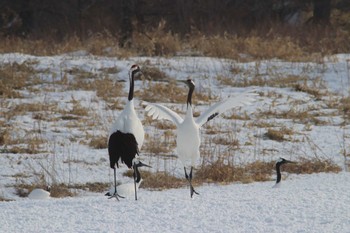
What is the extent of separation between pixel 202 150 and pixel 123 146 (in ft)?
9.52

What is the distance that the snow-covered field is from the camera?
236 inches

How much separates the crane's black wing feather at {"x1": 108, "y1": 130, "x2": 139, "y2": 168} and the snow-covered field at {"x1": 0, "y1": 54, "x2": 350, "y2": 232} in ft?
1.28

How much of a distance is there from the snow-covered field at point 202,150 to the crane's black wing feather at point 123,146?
1.28ft

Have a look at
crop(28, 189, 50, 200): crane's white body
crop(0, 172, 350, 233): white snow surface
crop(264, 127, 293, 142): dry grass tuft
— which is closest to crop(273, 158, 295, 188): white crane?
crop(0, 172, 350, 233): white snow surface

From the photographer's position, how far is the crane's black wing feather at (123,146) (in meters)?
7.07

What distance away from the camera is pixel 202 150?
32.4 ft

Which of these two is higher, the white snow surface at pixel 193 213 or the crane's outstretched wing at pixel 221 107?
the crane's outstretched wing at pixel 221 107

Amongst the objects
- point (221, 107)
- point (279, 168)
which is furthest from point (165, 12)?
point (221, 107)

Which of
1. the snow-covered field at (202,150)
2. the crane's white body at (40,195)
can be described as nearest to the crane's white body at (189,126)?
the snow-covered field at (202,150)

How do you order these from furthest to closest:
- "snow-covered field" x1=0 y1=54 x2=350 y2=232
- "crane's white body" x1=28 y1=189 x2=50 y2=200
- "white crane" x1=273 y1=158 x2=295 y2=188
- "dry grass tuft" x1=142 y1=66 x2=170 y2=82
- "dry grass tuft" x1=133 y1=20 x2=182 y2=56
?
"dry grass tuft" x1=133 y1=20 x2=182 y2=56 → "dry grass tuft" x1=142 y1=66 x2=170 y2=82 → "white crane" x1=273 y1=158 x2=295 y2=188 → "crane's white body" x1=28 y1=189 x2=50 y2=200 → "snow-covered field" x1=0 y1=54 x2=350 y2=232

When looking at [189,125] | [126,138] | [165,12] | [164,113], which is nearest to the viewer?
[126,138]

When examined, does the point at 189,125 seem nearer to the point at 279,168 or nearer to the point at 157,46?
the point at 279,168

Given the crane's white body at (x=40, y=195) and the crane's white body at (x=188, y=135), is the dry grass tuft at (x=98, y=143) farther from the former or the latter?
the crane's white body at (x=188, y=135)

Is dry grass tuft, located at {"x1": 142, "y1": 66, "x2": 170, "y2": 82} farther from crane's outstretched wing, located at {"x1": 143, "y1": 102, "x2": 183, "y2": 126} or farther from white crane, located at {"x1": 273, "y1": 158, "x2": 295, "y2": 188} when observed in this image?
crane's outstretched wing, located at {"x1": 143, "y1": 102, "x2": 183, "y2": 126}
